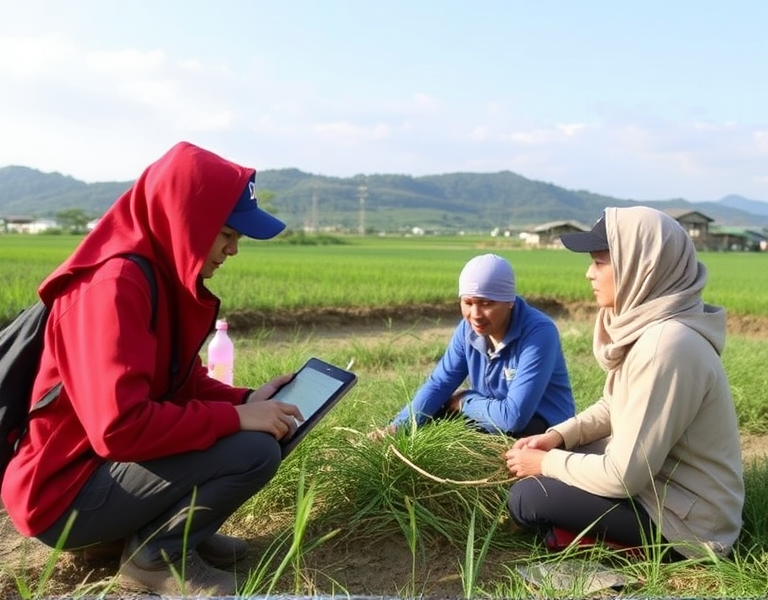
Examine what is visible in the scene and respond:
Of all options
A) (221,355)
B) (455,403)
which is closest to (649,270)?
(455,403)

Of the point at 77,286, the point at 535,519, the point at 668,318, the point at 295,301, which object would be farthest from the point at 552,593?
the point at 295,301

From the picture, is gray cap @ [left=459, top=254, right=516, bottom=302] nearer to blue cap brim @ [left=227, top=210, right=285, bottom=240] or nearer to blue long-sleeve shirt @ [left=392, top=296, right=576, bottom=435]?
blue long-sleeve shirt @ [left=392, top=296, right=576, bottom=435]

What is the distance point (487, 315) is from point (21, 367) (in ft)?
6.44

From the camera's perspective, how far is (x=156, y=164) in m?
2.11

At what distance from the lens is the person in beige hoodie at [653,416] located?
2.16m

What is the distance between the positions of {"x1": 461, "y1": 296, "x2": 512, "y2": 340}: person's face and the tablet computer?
2.72 feet

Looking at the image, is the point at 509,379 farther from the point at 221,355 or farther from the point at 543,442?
the point at 221,355

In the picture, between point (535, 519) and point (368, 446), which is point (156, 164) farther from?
point (535, 519)

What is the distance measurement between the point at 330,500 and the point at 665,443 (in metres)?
1.26

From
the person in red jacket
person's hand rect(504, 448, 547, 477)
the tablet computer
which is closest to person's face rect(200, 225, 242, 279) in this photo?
the person in red jacket

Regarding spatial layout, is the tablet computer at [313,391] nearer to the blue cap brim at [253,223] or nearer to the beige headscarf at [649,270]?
the blue cap brim at [253,223]

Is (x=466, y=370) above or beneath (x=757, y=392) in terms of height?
above

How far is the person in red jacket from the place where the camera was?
191 cm

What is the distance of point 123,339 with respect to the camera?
1.88 metres
